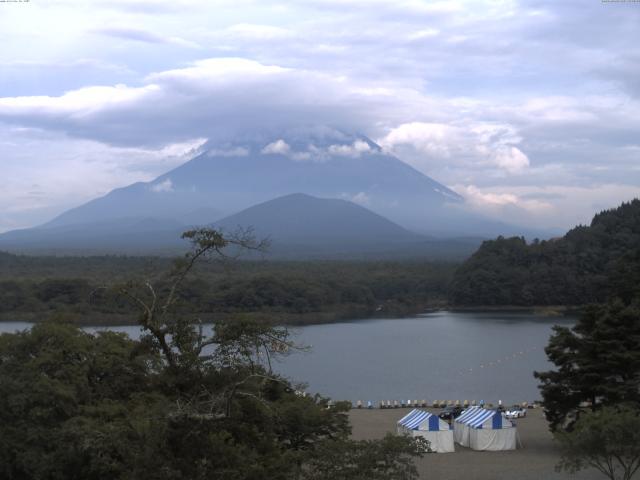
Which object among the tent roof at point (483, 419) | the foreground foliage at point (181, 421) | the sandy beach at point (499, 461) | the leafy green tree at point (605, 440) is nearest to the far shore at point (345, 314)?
the sandy beach at point (499, 461)

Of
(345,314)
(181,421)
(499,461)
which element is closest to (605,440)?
(499,461)

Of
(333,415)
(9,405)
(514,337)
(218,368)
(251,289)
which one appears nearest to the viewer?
(218,368)

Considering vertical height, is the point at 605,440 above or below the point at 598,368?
below

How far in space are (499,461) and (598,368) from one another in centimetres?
220

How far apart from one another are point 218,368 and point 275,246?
363 ft

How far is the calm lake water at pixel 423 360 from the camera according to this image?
77.1 feet

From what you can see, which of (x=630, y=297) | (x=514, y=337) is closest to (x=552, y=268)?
(x=514, y=337)

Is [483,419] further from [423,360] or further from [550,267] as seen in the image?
[550,267]

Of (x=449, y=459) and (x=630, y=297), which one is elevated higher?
(x=630, y=297)

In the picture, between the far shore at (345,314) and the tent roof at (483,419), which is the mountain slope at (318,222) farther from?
the tent roof at (483,419)

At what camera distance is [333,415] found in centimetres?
1206

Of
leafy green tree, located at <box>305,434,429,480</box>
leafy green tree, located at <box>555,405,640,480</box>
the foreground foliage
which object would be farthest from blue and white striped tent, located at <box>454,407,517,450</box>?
leafy green tree, located at <box>305,434,429,480</box>

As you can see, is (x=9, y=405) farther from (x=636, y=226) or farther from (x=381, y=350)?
(x=636, y=226)

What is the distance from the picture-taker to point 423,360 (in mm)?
29281
